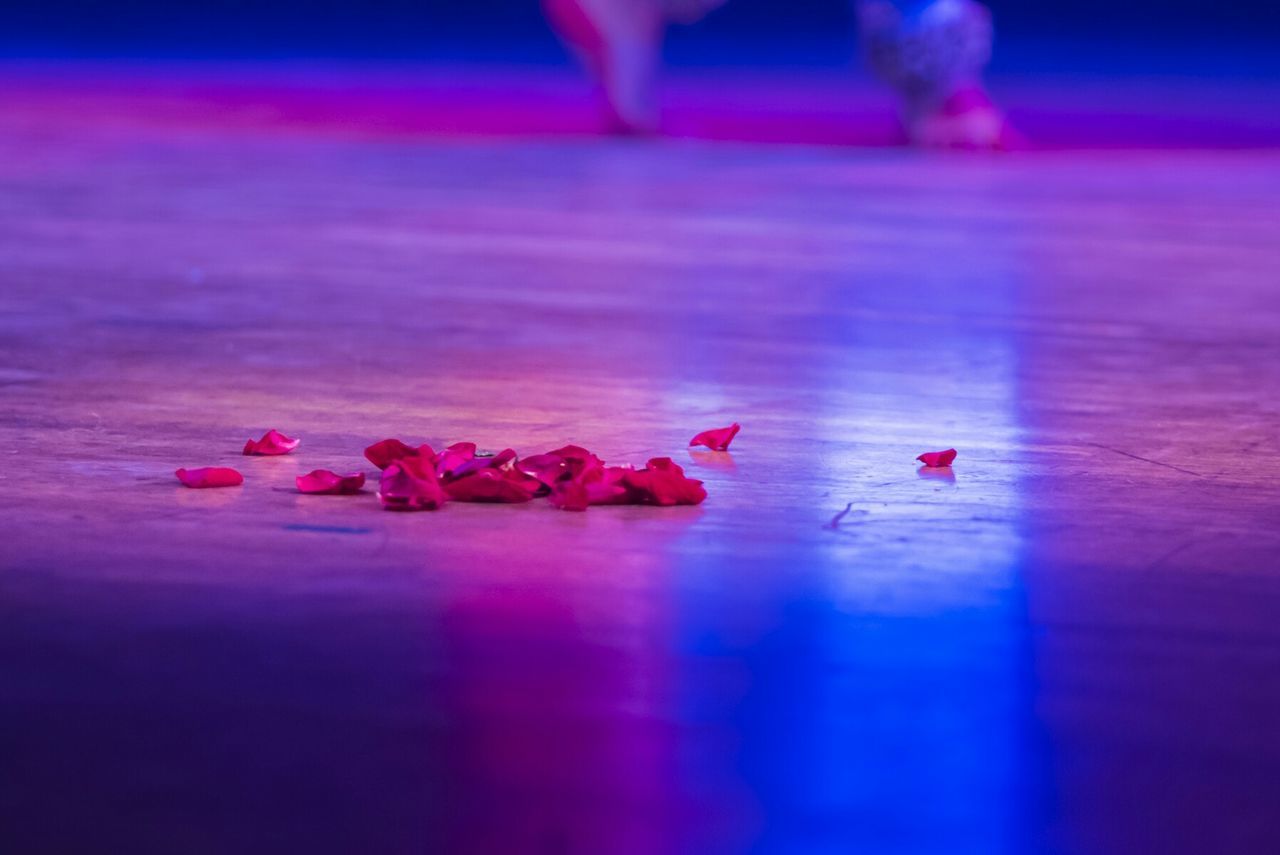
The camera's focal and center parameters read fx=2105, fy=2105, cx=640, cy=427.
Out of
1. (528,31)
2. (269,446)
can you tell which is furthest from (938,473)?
(528,31)

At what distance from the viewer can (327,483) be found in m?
2.42

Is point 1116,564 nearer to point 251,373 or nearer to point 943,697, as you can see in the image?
point 943,697

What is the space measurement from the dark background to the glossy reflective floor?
8.89 m

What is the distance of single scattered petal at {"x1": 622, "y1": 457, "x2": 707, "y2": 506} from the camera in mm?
2367

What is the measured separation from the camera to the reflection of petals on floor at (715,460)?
103 inches

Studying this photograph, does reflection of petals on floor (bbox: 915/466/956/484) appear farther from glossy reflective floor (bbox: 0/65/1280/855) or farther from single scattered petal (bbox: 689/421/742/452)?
single scattered petal (bbox: 689/421/742/452)

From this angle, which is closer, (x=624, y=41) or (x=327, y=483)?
(x=327, y=483)

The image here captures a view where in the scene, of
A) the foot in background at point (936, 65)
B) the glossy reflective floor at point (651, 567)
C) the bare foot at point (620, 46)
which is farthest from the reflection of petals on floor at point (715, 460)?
the bare foot at point (620, 46)

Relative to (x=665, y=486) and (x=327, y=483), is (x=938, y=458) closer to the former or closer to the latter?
(x=665, y=486)

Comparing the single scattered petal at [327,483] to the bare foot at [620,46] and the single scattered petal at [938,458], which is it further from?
the bare foot at [620,46]

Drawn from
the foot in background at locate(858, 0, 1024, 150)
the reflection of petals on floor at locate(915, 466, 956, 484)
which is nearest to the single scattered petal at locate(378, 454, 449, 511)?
the reflection of petals on floor at locate(915, 466, 956, 484)

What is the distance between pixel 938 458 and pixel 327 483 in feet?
2.49

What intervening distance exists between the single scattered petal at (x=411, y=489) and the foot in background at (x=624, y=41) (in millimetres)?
6359

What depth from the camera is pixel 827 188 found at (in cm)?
680
